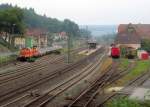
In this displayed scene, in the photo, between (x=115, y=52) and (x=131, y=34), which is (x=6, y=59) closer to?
(x=115, y=52)

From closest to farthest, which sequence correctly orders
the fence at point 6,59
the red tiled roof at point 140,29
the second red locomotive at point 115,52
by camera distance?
the fence at point 6,59 < the second red locomotive at point 115,52 < the red tiled roof at point 140,29

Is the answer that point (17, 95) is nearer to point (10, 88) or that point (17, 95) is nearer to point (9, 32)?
point (10, 88)

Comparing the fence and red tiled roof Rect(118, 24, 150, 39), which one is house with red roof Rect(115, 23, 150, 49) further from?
the fence

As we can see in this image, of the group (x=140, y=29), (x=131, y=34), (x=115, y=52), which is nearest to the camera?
(x=115, y=52)

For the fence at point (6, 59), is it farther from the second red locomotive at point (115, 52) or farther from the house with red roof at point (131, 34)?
the house with red roof at point (131, 34)

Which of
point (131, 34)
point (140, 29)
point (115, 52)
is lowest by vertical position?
point (115, 52)

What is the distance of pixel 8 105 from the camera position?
22656 millimetres

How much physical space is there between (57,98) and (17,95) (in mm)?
2790

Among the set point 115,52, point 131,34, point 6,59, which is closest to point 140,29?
point 131,34

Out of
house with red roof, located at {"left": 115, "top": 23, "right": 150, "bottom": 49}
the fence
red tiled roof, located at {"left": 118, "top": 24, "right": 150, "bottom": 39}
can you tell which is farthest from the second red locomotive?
red tiled roof, located at {"left": 118, "top": 24, "right": 150, "bottom": 39}

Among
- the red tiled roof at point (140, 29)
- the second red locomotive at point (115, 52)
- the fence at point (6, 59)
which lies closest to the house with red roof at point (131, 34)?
the red tiled roof at point (140, 29)

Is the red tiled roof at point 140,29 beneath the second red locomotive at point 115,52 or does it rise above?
above

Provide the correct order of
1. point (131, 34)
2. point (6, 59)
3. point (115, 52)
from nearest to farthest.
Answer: point (6, 59), point (115, 52), point (131, 34)

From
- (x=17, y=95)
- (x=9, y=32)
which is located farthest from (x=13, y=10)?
(x=17, y=95)
